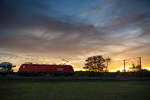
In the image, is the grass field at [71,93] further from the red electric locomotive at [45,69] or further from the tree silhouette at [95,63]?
the tree silhouette at [95,63]

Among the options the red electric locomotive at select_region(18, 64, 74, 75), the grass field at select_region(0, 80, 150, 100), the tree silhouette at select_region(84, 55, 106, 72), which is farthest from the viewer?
the tree silhouette at select_region(84, 55, 106, 72)

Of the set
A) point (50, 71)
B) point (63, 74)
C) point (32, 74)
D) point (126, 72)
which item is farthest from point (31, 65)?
point (126, 72)

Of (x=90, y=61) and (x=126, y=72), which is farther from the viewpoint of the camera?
(x=90, y=61)

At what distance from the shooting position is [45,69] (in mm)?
32750

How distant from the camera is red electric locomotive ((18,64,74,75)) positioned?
1239 inches

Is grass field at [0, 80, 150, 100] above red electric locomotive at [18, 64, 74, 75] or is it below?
below

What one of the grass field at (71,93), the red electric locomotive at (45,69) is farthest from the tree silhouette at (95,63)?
the grass field at (71,93)

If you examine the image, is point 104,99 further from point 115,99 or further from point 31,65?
point 31,65

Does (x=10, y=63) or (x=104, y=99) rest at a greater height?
(x=10, y=63)

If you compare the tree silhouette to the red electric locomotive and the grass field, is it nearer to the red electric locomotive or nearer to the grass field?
the red electric locomotive

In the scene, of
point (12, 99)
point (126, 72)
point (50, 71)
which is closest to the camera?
point (12, 99)

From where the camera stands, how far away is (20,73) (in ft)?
103

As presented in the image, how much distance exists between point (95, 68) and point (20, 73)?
2972cm

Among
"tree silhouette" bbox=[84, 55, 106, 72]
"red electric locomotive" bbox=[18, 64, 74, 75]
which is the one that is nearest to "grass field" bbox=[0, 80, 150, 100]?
"red electric locomotive" bbox=[18, 64, 74, 75]
